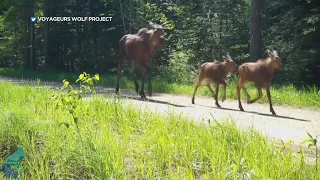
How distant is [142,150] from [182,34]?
19.8 m

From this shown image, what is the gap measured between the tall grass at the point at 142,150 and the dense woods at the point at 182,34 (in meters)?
11.2

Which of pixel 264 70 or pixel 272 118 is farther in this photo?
pixel 264 70

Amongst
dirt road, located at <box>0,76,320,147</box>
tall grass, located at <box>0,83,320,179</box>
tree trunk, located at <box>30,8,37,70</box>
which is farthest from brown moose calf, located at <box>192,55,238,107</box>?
tree trunk, located at <box>30,8,37,70</box>

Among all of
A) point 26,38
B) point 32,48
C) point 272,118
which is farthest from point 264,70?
point 26,38

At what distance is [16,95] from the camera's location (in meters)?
8.24

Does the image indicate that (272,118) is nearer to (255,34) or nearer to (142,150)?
(142,150)

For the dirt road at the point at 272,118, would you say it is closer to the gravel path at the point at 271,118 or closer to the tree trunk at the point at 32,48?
the gravel path at the point at 271,118

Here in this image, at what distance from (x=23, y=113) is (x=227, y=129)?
121 inches

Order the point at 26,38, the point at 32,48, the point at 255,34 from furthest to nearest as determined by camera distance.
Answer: the point at 26,38
the point at 32,48
the point at 255,34

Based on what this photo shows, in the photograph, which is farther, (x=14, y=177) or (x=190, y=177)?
(x=14, y=177)

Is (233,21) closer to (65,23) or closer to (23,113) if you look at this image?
(65,23)

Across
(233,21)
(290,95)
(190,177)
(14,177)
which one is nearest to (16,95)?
(14,177)

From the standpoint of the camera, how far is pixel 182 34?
2403cm

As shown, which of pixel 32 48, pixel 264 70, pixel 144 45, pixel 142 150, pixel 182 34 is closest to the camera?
Result: pixel 142 150
